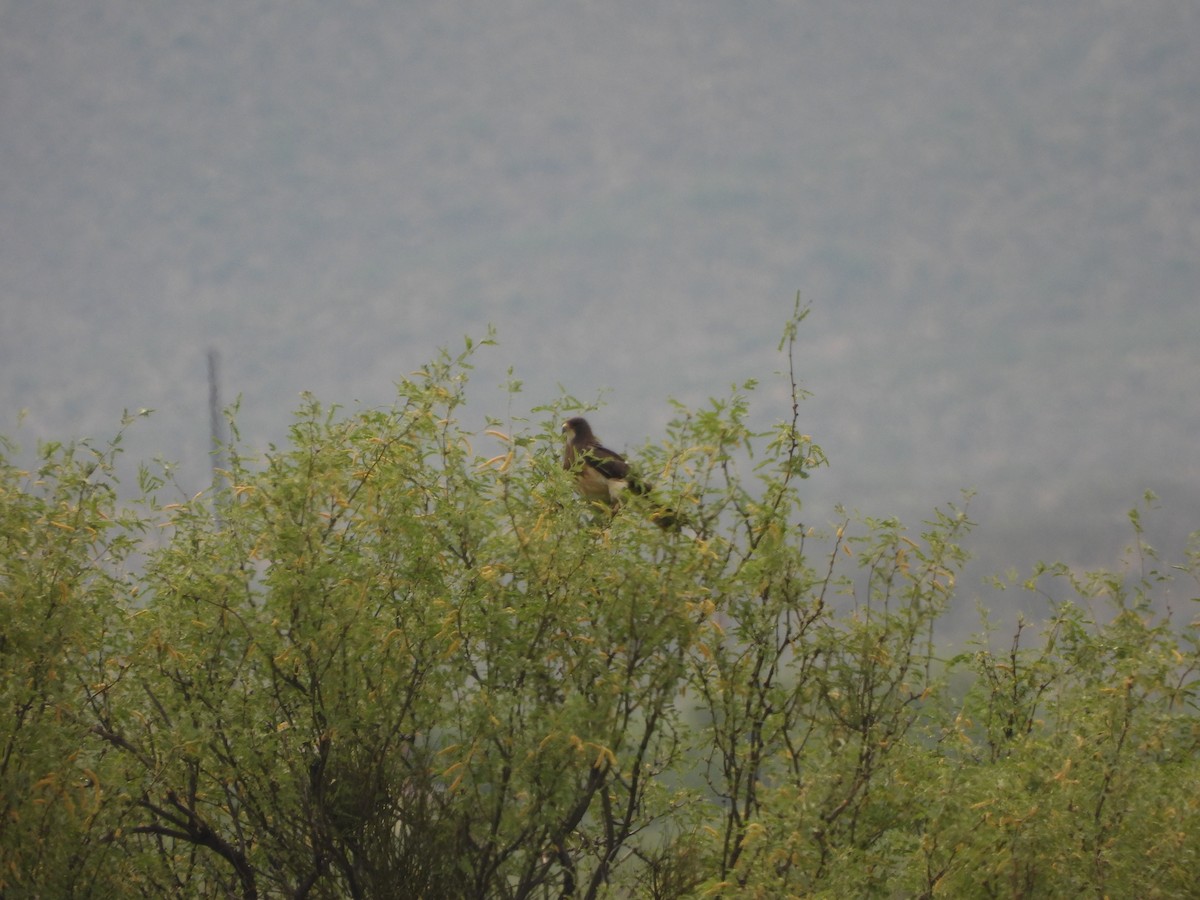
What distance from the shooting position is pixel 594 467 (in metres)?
7.50

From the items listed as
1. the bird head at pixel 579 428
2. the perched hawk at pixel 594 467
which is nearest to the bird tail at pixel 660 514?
the perched hawk at pixel 594 467

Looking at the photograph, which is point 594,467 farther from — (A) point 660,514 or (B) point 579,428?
(A) point 660,514

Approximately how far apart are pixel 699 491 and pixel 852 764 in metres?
1.58

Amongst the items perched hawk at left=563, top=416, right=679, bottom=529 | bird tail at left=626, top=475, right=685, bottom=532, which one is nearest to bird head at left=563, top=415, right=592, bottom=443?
perched hawk at left=563, top=416, right=679, bottom=529

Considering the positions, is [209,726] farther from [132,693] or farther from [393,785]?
[393,785]

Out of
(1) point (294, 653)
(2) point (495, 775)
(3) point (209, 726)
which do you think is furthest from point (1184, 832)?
(3) point (209, 726)

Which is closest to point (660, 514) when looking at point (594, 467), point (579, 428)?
point (594, 467)

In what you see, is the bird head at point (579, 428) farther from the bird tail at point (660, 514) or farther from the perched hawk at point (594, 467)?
the bird tail at point (660, 514)

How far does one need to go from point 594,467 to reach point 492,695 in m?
1.71

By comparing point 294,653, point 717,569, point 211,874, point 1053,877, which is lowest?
point 211,874

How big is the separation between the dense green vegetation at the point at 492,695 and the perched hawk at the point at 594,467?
0.66 ft

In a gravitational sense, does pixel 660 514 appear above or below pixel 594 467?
below

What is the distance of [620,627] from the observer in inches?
247

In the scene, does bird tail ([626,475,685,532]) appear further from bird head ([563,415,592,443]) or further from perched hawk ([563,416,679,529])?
bird head ([563,415,592,443])
